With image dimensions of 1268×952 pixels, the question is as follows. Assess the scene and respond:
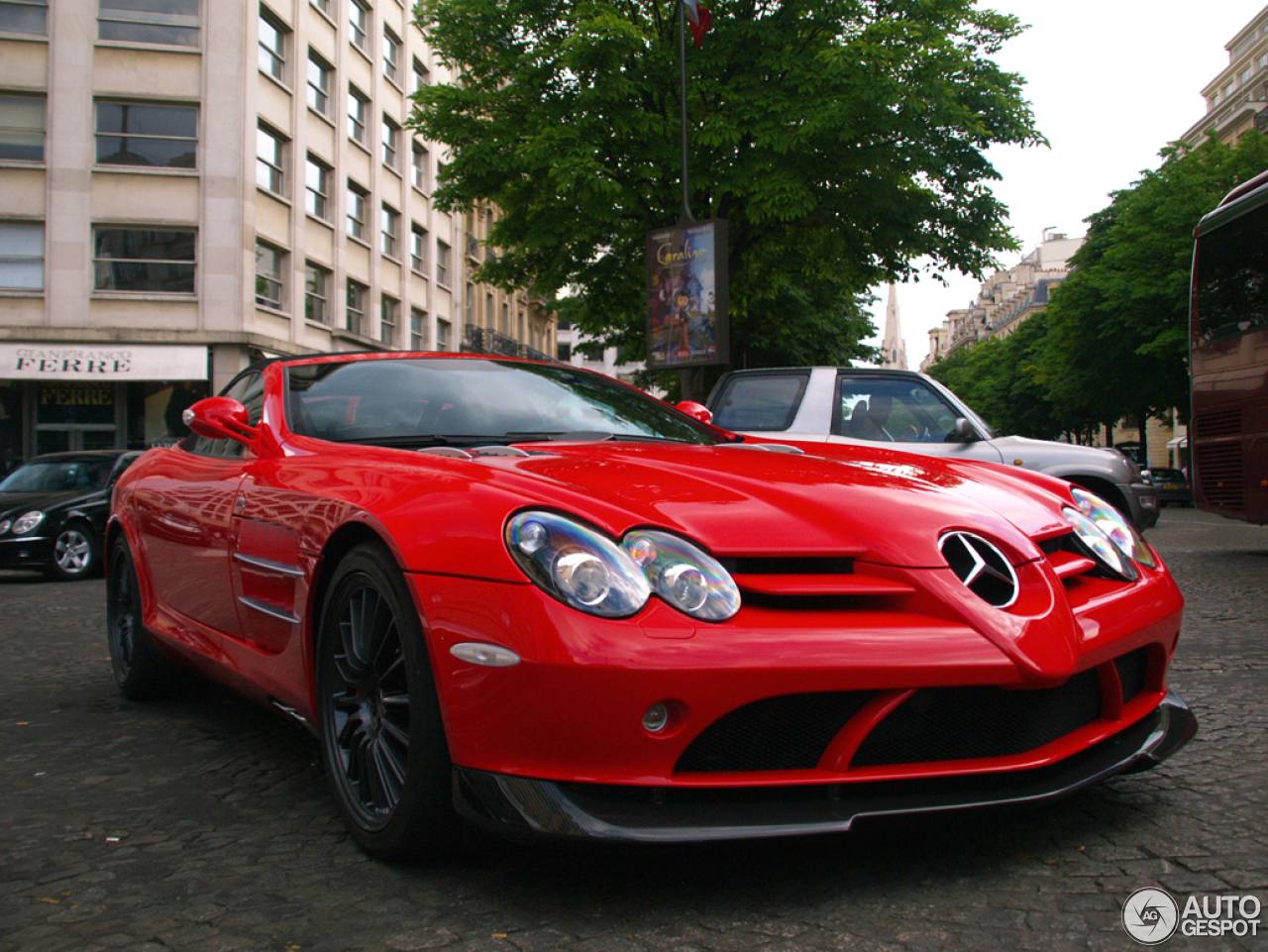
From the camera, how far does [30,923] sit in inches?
87.9

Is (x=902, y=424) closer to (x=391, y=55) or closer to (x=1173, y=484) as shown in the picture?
(x=1173, y=484)

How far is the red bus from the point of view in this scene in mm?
10070

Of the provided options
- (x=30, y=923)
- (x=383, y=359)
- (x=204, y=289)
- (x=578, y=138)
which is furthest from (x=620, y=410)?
(x=204, y=289)

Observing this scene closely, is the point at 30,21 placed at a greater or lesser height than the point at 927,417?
greater

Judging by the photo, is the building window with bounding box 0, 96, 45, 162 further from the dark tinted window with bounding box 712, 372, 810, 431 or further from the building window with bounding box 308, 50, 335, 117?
the dark tinted window with bounding box 712, 372, 810, 431

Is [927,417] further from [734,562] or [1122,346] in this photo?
[1122,346]

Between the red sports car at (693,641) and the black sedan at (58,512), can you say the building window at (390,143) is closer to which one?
the black sedan at (58,512)

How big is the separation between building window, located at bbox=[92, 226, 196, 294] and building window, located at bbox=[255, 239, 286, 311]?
4.84ft

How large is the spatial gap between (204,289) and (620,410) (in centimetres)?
2262

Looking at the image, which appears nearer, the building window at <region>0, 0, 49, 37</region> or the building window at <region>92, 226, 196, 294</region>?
the building window at <region>0, 0, 49, 37</region>

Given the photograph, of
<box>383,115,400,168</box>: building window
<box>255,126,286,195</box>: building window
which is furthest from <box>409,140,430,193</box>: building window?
<box>255,126,286,195</box>: building window

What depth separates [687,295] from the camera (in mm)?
15820

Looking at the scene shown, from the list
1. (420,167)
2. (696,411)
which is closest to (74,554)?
(696,411)

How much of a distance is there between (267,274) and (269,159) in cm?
267
